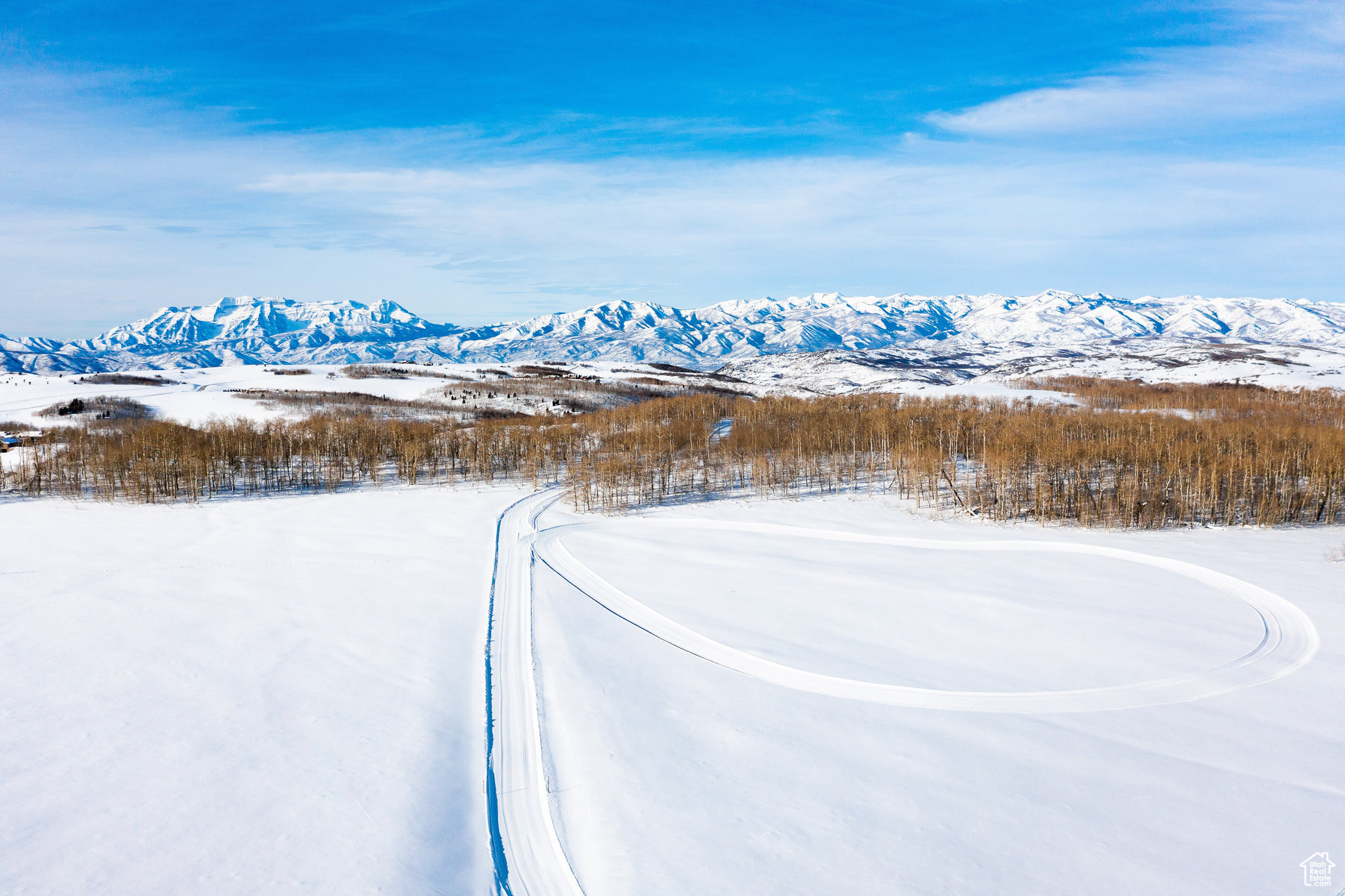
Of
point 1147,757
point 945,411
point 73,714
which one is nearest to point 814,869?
point 1147,757

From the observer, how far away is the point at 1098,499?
14.7 m

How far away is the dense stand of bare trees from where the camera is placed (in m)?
14.9

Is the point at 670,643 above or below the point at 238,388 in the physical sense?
below

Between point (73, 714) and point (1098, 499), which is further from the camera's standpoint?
point (1098, 499)

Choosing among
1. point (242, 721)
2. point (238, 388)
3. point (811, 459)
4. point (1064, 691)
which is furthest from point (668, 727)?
point (238, 388)

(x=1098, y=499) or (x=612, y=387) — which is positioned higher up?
(x=612, y=387)

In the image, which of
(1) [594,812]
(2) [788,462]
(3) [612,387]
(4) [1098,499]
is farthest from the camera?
(3) [612,387]

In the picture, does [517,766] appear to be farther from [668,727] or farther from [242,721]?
[242,721]

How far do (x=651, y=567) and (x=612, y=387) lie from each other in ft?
111

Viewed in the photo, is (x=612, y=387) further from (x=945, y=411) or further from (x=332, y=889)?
(x=332, y=889)

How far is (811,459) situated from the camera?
792 inches

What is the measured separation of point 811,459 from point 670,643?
507 inches

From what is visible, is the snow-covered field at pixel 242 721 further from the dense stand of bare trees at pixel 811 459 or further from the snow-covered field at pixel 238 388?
the snow-covered field at pixel 238 388

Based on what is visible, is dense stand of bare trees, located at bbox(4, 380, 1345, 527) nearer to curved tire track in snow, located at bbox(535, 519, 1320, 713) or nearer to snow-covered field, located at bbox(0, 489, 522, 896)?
curved tire track in snow, located at bbox(535, 519, 1320, 713)
